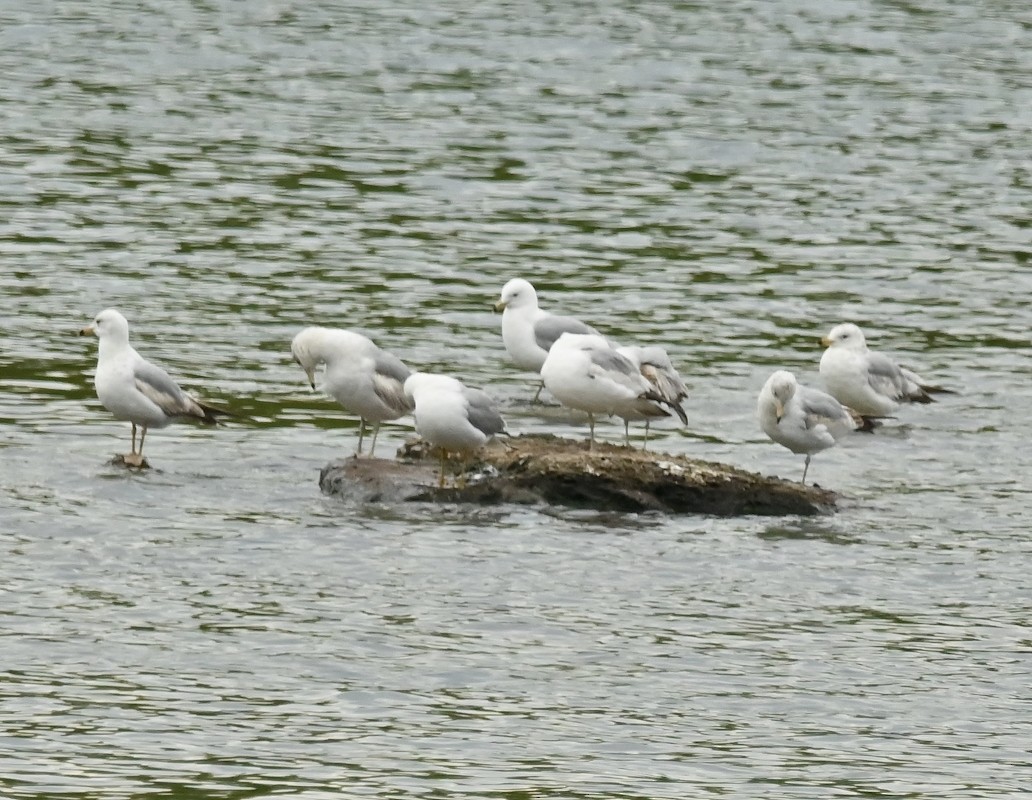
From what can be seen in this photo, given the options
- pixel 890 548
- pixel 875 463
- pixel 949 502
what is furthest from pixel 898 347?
pixel 890 548

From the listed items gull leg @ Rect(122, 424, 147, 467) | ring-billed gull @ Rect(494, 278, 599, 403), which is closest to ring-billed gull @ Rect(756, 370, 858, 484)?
ring-billed gull @ Rect(494, 278, 599, 403)

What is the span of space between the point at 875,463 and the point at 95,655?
7722 mm

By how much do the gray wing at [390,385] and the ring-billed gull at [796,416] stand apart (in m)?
2.53

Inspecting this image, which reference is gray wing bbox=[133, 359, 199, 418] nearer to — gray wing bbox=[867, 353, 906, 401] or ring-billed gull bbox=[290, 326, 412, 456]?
ring-billed gull bbox=[290, 326, 412, 456]

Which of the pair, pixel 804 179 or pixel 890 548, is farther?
pixel 804 179

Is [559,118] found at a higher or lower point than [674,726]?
higher

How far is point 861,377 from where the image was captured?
61.2ft

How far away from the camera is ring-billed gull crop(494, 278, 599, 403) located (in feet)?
60.0

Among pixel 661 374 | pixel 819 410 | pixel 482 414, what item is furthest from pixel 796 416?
pixel 482 414

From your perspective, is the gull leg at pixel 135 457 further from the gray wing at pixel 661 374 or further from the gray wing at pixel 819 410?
the gray wing at pixel 819 410

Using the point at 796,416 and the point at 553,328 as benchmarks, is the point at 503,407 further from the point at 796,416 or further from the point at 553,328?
the point at 796,416

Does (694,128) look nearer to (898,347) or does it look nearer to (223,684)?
(898,347)

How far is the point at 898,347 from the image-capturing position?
70.6ft

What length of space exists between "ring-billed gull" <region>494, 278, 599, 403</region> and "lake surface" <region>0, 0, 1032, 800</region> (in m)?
0.44
